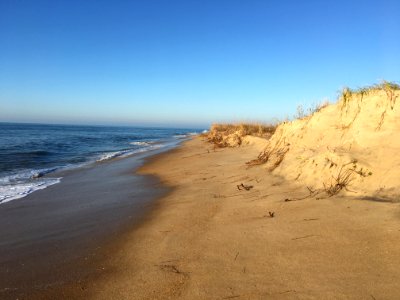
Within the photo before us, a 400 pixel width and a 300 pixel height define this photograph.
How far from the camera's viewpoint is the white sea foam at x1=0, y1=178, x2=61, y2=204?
7.39 meters

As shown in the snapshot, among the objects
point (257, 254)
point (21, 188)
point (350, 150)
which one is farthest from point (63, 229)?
point (350, 150)

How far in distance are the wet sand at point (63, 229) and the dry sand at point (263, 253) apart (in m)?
0.33

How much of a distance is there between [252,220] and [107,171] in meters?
7.93

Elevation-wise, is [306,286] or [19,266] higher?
[306,286]

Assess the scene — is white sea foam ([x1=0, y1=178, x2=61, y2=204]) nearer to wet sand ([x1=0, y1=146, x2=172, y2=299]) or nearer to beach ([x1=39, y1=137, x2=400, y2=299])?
wet sand ([x1=0, y1=146, x2=172, y2=299])

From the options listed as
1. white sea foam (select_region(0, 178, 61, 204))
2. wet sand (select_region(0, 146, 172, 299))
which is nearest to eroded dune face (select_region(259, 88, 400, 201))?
wet sand (select_region(0, 146, 172, 299))

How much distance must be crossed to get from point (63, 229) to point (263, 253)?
300cm

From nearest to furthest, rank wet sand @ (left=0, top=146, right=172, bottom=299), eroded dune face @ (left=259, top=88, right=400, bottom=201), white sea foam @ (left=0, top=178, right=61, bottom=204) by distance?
wet sand @ (left=0, top=146, right=172, bottom=299) → eroded dune face @ (left=259, top=88, right=400, bottom=201) → white sea foam @ (left=0, top=178, right=61, bottom=204)

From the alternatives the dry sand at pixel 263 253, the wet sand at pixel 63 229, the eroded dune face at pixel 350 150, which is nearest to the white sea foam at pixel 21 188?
the wet sand at pixel 63 229

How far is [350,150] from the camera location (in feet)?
19.7

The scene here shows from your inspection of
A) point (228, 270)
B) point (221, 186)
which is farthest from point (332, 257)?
point (221, 186)

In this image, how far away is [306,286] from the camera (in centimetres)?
271

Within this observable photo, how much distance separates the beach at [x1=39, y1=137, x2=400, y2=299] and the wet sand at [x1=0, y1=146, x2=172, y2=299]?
21 centimetres

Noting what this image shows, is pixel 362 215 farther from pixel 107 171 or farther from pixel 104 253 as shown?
pixel 107 171
